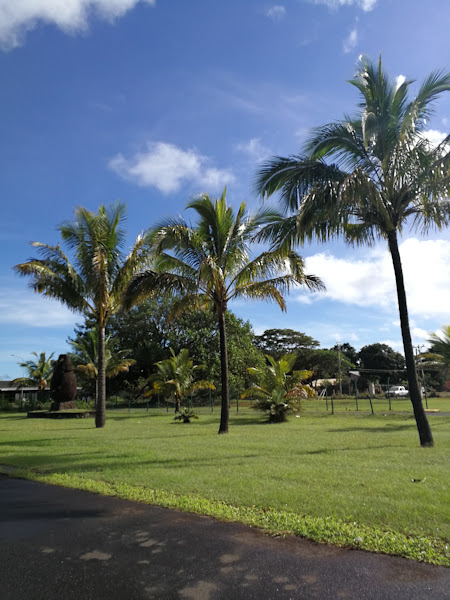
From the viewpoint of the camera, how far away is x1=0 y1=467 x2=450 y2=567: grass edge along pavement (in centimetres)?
421

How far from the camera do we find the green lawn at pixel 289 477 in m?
4.96

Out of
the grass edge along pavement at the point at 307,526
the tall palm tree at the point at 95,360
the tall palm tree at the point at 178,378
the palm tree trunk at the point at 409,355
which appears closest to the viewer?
the grass edge along pavement at the point at 307,526

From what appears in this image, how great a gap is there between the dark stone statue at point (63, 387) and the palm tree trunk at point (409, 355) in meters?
23.9

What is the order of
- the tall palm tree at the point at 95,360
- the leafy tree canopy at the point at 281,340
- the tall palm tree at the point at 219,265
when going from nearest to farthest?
1. the tall palm tree at the point at 219,265
2. the tall palm tree at the point at 95,360
3. the leafy tree canopy at the point at 281,340

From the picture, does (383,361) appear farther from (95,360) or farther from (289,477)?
(289,477)

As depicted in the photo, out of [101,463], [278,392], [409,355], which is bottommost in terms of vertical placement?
[101,463]

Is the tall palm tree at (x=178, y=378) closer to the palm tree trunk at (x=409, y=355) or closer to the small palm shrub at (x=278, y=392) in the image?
the small palm shrub at (x=278, y=392)

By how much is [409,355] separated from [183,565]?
857cm

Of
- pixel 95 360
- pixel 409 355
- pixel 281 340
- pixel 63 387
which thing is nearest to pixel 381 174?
pixel 409 355

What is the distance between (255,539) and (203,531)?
61 cm

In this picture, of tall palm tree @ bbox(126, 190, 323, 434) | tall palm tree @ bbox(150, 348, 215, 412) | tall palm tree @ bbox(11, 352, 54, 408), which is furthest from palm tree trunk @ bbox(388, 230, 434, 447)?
tall palm tree @ bbox(11, 352, 54, 408)

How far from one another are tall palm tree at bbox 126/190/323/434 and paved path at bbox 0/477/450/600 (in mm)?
10017

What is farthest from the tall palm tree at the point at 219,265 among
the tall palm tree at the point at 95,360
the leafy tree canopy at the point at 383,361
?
the leafy tree canopy at the point at 383,361

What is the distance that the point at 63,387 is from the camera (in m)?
29.6
